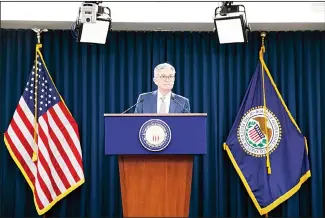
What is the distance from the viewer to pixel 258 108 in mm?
5805

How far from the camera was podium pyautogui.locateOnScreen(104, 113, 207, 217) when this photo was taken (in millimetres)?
3342

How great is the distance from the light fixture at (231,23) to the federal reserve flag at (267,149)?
87 cm

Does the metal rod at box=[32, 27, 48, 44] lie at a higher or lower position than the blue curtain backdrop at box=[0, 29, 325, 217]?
higher

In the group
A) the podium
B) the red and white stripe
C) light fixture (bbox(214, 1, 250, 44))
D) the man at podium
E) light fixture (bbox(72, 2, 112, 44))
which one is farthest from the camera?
the red and white stripe

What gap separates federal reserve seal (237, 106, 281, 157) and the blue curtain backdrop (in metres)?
0.22

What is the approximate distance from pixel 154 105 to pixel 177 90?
1.29 metres

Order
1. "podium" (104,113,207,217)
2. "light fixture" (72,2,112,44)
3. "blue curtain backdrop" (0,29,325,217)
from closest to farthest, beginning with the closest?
"podium" (104,113,207,217) → "light fixture" (72,2,112,44) → "blue curtain backdrop" (0,29,325,217)

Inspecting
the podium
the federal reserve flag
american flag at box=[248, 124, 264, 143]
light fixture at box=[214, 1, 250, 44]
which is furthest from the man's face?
american flag at box=[248, 124, 264, 143]

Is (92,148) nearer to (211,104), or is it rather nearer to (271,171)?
(211,104)

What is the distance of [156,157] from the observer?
338cm

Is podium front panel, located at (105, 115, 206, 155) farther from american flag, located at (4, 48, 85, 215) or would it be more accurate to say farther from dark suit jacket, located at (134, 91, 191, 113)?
american flag, located at (4, 48, 85, 215)

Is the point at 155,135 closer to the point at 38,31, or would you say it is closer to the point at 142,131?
the point at 142,131

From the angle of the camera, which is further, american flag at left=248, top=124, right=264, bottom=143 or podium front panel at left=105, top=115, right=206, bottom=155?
american flag at left=248, top=124, right=264, bottom=143

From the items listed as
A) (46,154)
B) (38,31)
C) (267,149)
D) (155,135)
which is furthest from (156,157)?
(38,31)
